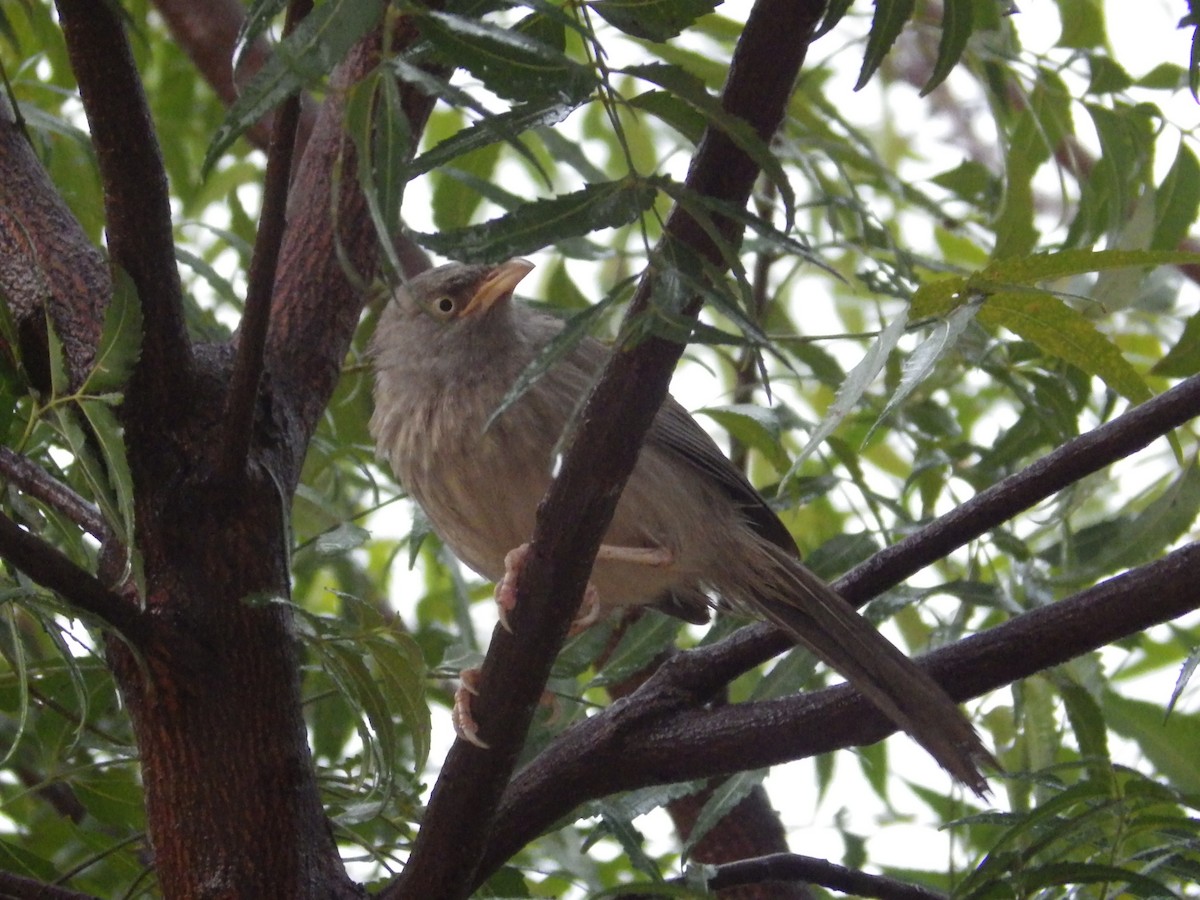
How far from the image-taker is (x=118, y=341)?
2135 mm

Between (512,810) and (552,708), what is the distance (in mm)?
1077

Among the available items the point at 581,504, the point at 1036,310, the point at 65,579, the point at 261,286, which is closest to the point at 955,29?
the point at 1036,310

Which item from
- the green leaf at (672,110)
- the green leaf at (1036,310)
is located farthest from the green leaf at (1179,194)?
the green leaf at (672,110)

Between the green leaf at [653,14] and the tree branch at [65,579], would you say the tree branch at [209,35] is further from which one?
the green leaf at [653,14]

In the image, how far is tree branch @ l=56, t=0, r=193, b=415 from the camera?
80.7 inches

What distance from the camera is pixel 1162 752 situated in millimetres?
3514

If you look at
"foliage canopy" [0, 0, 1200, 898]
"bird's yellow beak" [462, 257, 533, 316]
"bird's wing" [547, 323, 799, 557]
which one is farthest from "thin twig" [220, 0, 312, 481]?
"bird's yellow beak" [462, 257, 533, 316]

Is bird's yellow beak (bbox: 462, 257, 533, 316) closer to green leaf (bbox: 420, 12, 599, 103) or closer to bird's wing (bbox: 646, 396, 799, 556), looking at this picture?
bird's wing (bbox: 646, 396, 799, 556)

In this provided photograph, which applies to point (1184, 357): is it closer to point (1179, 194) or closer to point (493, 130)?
point (1179, 194)

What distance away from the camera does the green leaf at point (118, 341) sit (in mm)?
2115

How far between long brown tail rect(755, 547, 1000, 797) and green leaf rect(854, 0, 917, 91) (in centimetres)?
98

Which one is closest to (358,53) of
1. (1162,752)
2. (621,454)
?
(621,454)

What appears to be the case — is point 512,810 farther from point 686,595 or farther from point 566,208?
point 686,595

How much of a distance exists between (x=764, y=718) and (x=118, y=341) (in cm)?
113
